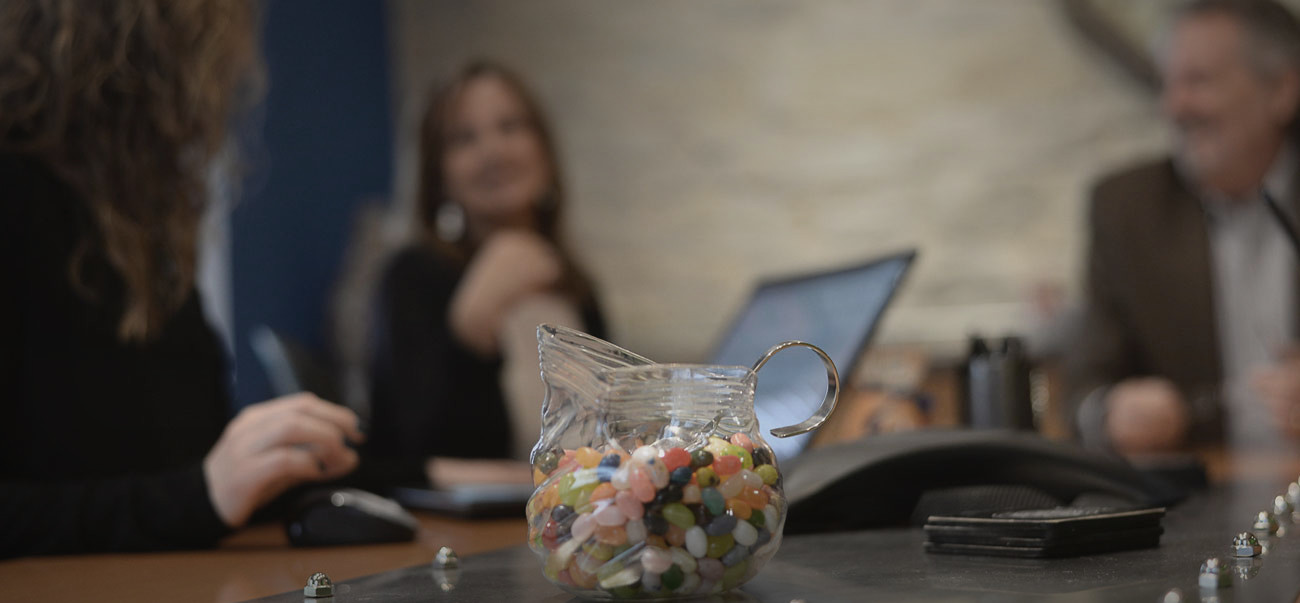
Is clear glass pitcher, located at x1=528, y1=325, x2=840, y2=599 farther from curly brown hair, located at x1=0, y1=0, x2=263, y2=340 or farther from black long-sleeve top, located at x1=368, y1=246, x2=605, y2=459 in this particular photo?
black long-sleeve top, located at x1=368, y1=246, x2=605, y2=459

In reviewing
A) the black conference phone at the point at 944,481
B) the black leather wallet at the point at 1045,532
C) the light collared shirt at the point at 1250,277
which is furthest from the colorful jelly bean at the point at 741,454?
the light collared shirt at the point at 1250,277

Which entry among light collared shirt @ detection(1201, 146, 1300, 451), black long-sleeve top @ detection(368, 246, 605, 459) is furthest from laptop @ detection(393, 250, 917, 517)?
light collared shirt @ detection(1201, 146, 1300, 451)

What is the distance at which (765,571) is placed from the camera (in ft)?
1.87

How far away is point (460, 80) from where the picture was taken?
2064 mm

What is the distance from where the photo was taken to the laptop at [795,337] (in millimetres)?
1022

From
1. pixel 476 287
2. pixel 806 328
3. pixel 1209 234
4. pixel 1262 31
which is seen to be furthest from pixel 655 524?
pixel 1262 31

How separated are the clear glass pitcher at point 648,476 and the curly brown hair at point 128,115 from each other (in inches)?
26.9

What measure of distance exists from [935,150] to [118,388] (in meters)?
2.35

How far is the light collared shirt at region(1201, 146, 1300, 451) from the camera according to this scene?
6.99 feet

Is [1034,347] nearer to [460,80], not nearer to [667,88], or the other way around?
[667,88]

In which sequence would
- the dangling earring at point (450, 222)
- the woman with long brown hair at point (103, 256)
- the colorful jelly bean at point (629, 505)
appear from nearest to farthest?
the colorful jelly bean at point (629, 505) < the woman with long brown hair at point (103, 256) < the dangling earring at point (450, 222)

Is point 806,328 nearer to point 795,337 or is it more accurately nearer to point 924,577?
point 795,337

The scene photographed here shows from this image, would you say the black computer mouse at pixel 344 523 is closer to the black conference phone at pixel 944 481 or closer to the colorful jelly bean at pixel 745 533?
the black conference phone at pixel 944 481

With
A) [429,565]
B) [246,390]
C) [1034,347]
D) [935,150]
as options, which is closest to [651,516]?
[429,565]
